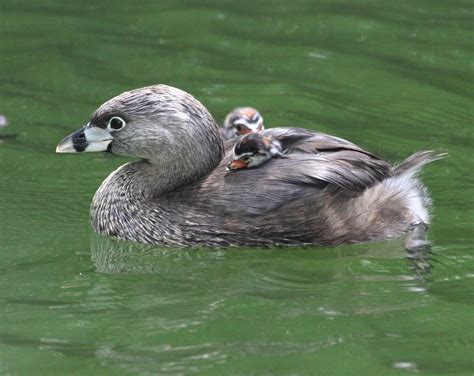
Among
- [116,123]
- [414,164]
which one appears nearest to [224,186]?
[116,123]

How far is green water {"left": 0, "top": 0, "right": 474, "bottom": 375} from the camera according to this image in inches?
271

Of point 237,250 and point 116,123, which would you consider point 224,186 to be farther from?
point 116,123

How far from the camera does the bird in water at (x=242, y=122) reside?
999cm

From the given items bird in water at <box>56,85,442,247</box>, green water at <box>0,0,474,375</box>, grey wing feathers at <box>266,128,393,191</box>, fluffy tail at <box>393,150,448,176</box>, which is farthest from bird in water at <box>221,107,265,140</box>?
fluffy tail at <box>393,150,448,176</box>

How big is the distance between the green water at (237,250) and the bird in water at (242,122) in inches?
27.2

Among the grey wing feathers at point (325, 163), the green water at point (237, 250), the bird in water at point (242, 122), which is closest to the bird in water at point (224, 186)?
the grey wing feathers at point (325, 163)

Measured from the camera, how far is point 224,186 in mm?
8516

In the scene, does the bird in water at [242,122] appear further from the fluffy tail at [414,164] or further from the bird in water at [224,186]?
the fluffy tail at [414,164]

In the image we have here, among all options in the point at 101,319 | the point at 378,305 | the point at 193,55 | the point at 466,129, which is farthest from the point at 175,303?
the point at 193,55

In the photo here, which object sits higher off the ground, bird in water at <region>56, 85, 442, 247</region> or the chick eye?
the chick eye

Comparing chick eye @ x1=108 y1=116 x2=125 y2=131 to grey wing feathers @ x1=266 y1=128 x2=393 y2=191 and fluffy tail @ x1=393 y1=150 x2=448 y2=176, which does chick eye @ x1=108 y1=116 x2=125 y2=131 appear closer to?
grey wing feathers @ x1=266 y1=128 x2=393 y2=191

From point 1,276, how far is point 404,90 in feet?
14.9

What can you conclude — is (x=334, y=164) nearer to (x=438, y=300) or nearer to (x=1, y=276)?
(x=438, y=300)

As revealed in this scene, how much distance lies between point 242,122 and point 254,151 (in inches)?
67.9
